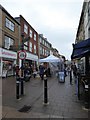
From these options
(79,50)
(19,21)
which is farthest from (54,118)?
(19,21)

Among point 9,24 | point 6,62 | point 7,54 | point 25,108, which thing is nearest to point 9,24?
point 9,24

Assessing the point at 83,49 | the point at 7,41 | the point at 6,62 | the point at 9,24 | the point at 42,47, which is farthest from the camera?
the point at 42,47

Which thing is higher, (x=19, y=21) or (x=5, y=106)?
(x=19, y=21)

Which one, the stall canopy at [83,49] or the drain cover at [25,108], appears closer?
the drain cover at [25,108]

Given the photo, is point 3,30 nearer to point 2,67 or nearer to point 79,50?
point 2,67

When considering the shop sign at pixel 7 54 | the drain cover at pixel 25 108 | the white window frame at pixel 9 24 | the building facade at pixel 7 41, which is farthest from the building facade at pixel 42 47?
the drain cover at pixel 25 108

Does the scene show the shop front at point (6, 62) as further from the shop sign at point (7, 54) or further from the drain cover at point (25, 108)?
the drain cover at point (25, 108)

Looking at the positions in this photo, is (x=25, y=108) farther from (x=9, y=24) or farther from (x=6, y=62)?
(x=9, y=24)

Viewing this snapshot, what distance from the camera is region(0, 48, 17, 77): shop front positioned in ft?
63.2

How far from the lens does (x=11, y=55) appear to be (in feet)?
73.2

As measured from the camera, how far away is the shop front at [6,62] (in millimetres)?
19266

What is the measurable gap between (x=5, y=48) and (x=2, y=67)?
9.21 ft

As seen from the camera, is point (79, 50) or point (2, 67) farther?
point (2, 67)

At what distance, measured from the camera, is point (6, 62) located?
21.0 m
